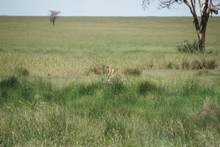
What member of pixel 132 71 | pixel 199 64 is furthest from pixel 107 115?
pixel 199 64

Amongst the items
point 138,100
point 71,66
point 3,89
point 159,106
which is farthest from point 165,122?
point 71,66

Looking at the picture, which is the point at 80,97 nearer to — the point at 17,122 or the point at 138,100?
the point at 138,100

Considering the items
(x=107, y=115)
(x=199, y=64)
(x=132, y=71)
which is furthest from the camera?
(x=199, y=64)

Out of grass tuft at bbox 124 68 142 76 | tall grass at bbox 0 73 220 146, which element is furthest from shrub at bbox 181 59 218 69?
tall grass at bbox 0 73 220 146

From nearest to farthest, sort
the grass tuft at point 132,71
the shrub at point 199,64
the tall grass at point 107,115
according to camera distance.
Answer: the tall grass at point 107,115 → the grass tuft at point 132,71 → the shrub at point 199,64

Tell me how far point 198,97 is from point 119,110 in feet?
8.90

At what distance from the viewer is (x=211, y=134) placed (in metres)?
5.40

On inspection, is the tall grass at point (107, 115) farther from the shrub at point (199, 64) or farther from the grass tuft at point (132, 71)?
the shrub at point (199, 64)

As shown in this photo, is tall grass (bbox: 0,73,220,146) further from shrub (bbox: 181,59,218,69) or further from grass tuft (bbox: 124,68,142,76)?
shrub (bbox: 181,59,218,69)

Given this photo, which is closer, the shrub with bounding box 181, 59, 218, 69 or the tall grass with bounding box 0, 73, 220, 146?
the tall grass with bounding box 0, 73, 220, 146

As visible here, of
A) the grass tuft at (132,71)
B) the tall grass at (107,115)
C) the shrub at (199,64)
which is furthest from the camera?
the shrub at (199,64)

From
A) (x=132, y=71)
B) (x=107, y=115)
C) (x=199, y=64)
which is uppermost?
(x=107, y=115)

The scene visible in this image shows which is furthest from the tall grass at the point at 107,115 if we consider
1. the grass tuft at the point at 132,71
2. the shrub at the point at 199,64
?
the shrub at the point at 199,64

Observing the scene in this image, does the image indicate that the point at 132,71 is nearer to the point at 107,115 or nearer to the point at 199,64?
the point at 199,64
